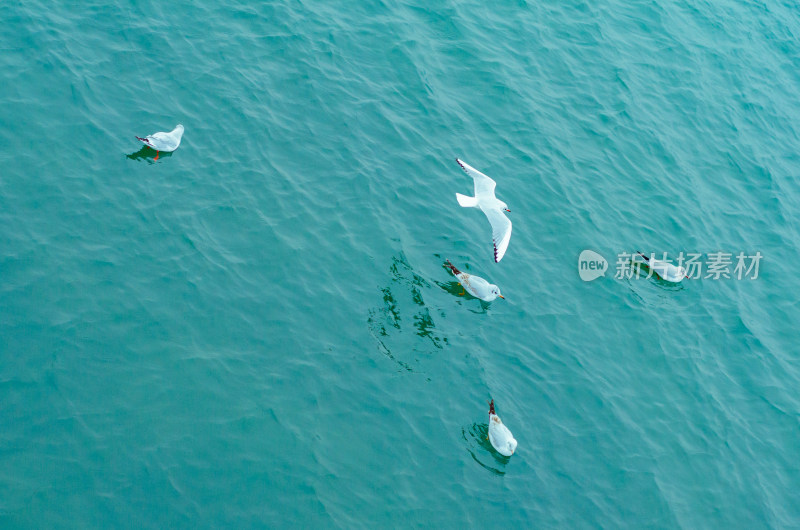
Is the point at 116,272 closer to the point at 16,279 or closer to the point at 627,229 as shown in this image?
the point at 16,279

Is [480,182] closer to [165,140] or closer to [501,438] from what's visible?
[501,438]

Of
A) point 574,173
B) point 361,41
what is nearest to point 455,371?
point 574,173

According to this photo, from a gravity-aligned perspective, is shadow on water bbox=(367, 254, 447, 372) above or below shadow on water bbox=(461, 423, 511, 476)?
above

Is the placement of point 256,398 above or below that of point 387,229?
below

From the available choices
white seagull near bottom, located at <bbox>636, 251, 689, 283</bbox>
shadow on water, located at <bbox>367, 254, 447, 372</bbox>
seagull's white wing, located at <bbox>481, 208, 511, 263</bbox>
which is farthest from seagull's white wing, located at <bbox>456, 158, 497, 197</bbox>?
white seagull near bottom, located at <bbox>636, 251, 689, 283</bbox>

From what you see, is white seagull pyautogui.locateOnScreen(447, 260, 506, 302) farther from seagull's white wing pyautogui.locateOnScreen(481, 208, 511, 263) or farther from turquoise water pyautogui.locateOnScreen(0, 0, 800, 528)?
seagull's white wing pyautogui.locateOnScreen(481, 208, 511, 263)

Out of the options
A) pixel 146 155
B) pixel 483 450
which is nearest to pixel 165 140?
pixel 146 155

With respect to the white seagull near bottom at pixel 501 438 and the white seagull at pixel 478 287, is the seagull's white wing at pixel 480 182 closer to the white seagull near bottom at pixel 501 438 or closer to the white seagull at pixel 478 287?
the white seagull at pixel 478 287

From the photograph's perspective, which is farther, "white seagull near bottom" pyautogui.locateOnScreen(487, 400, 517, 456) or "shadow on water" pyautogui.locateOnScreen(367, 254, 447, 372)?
"shadow on water" pyautogui.locateOnScreen(367, 254, 447, 372)
